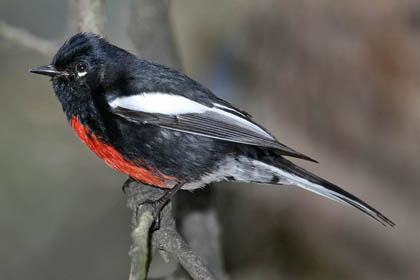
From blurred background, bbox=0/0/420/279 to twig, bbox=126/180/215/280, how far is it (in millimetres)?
2715

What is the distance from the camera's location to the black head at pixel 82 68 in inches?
179

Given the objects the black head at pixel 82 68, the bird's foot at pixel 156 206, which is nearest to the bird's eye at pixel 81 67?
the black head at pixel 82 68

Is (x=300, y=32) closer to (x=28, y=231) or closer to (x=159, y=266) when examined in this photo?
(x=159, y=266)

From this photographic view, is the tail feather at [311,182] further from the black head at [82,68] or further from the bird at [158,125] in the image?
the black head at [82,68]

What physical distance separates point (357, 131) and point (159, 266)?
266 centimetres

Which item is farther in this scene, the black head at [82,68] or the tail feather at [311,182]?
the black head at [82,68]

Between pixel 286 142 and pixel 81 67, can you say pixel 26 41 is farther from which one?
pixel 286 142

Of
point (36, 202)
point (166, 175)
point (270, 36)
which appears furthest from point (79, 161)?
point (166, 175)

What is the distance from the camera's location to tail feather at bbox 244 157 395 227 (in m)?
4.35

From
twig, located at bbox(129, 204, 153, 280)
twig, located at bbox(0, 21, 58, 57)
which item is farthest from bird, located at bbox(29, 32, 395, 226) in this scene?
twig, located at bbox(129, 204, 153, 280)

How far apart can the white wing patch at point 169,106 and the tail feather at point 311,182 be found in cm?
27

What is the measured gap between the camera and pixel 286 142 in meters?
7.48

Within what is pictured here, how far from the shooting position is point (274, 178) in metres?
4.67

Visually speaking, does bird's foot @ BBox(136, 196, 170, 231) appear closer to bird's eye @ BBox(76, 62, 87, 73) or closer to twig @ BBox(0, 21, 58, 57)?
bird's eye @ BBox(76, 62, 87, 73)
